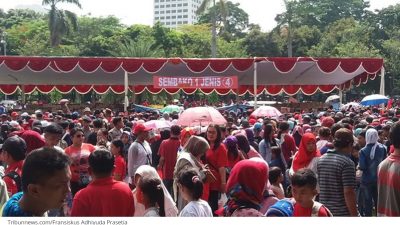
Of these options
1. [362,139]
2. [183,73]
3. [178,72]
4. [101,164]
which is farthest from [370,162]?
[183,73]

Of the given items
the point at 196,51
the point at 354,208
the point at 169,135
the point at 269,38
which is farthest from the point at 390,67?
the point at 354,208

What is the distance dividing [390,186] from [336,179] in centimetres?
52

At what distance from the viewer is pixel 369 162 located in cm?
642

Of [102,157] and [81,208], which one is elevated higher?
[102,157]

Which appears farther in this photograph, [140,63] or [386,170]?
[140,63]

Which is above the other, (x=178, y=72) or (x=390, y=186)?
(x=178, y=72)

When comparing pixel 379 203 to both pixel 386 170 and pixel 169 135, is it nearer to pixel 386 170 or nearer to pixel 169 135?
pixel 386 170

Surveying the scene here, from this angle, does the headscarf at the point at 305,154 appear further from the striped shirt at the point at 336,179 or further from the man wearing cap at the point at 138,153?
the man wearing cap at the point at 138,153

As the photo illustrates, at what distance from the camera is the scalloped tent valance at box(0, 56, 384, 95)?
61.7 ft

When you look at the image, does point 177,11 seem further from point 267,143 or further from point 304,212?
point 304,212

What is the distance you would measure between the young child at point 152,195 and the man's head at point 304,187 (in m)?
0.88

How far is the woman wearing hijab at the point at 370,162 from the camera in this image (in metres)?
6.36

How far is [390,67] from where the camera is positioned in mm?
39969

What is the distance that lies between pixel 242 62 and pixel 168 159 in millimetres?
12337
